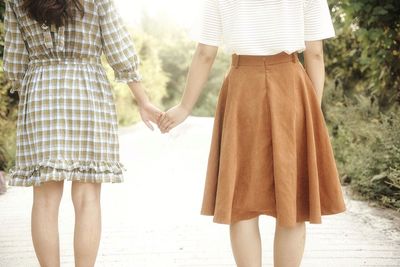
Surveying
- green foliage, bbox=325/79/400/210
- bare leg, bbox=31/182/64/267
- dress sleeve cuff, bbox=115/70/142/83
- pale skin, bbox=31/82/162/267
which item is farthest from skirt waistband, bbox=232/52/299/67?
green foliage, bbox=325/79/400/210

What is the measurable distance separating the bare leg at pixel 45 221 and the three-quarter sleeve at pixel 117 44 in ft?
2.05

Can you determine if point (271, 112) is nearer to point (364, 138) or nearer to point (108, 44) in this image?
point (108, 44)

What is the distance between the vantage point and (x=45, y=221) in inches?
108

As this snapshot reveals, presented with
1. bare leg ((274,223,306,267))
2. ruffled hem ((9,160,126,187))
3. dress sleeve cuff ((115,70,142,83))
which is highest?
dress sleeve cuff ((115,70,142,83))

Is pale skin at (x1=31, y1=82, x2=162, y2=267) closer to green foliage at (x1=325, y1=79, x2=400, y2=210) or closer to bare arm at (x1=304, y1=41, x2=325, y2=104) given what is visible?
bare arm at (x1=304, y1=41, x2=325, y2=104)

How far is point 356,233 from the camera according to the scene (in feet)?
14.1

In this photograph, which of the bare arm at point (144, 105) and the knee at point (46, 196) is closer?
the knee at point (46, 196)

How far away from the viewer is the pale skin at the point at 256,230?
272 cm

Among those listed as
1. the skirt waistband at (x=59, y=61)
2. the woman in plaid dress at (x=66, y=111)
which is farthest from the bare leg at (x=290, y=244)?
the skirt waistband at (x=59, y=61)

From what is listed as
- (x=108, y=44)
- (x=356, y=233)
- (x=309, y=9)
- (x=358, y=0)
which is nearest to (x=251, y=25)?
(x=309, y=9)

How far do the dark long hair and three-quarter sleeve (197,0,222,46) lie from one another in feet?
1.80

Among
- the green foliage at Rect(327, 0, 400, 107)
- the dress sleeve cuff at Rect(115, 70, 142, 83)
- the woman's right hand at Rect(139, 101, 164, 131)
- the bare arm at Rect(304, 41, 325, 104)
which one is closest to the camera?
the bare arm at Rect(304, 41, 325, 104)

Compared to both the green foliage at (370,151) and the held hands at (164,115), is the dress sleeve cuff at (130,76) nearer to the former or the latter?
the held hands at (164,115)

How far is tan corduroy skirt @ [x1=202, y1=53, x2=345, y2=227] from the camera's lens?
2615 mm
